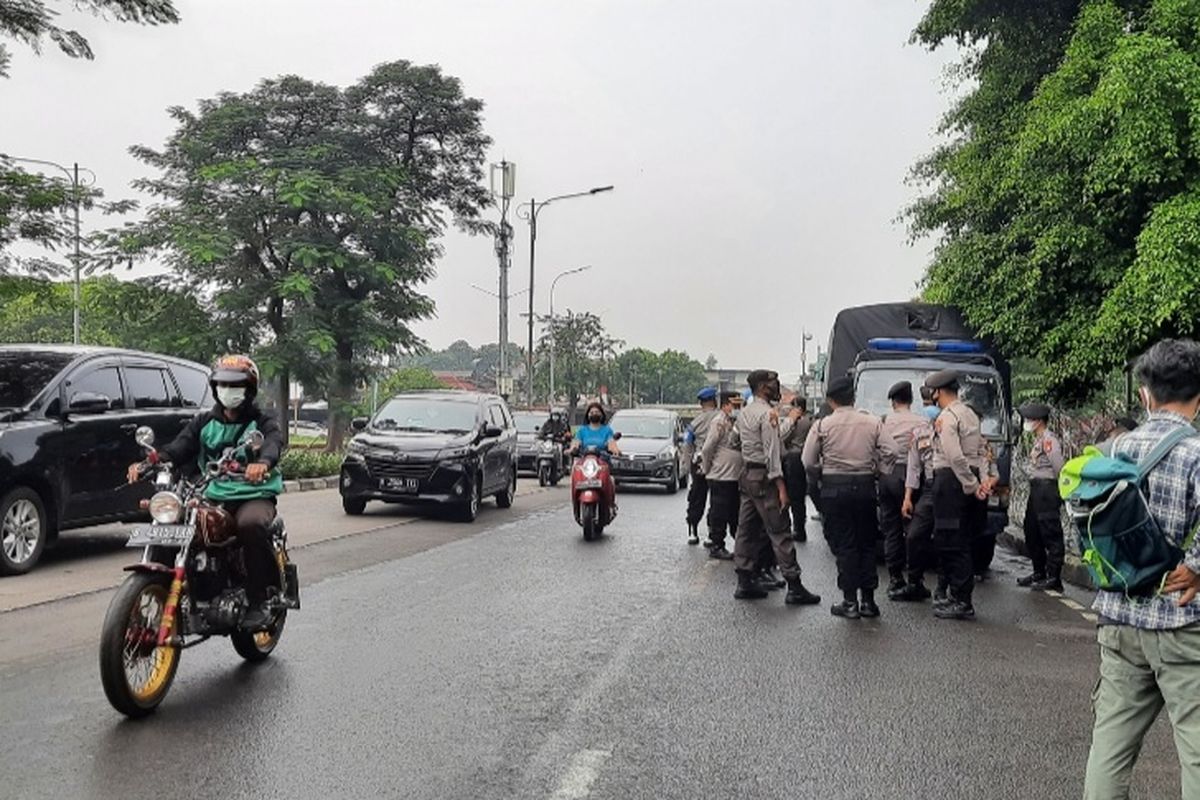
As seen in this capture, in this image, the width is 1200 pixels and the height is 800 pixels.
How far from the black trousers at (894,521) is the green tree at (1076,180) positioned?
14.0 feet

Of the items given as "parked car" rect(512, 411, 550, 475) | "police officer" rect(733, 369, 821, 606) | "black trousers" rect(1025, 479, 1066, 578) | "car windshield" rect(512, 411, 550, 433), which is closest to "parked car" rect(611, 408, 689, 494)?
"parked car" rect(512, 411, 550, 475)

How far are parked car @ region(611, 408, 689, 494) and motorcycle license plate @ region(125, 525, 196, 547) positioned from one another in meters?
17.1

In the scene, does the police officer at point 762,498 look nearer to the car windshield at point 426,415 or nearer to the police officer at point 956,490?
the police officer at point 956,490

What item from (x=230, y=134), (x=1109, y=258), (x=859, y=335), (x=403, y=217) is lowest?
(x=859, y=335)

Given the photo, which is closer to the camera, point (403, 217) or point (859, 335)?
point (859, 335)

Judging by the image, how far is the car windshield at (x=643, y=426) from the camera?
25045 mm

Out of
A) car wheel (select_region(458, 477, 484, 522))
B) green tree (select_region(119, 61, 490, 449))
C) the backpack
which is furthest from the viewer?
green tree (select_region(119, 61, 490, 449))

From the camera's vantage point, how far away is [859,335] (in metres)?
16.0

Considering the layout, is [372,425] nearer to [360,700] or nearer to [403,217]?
[360,700]

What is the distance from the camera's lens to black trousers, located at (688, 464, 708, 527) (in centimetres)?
1395

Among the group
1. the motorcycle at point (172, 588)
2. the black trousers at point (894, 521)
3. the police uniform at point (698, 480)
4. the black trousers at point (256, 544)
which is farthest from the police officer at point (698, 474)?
the motorcycle at point (172, 588)

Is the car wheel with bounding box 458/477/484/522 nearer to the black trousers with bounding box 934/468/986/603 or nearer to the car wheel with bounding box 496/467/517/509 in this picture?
the car wheel with bounding box 496/467/517/509

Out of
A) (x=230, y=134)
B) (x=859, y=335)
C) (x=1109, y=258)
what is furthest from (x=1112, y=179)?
(x=230, y=134)

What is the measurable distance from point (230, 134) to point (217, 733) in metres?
32.2
